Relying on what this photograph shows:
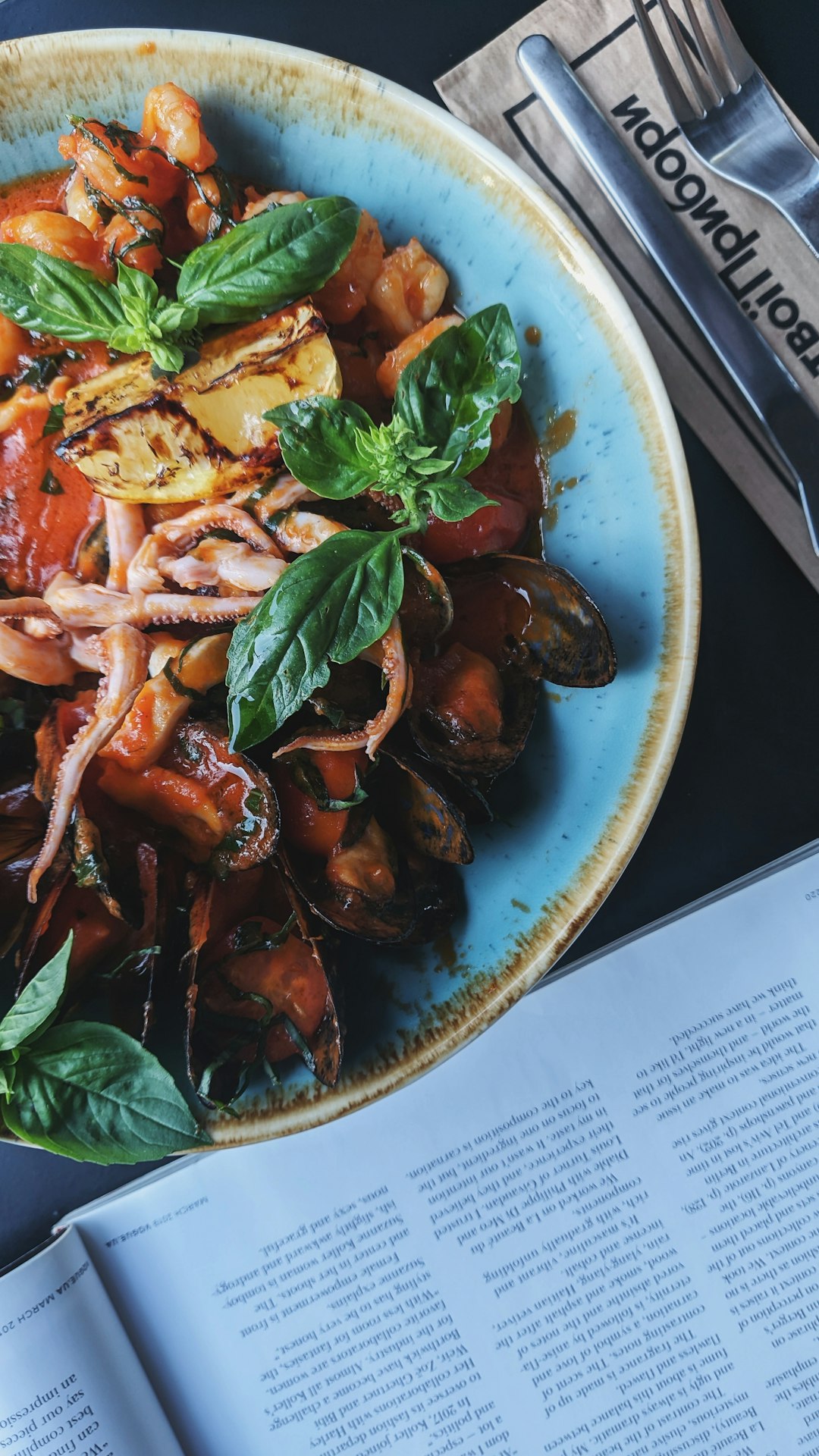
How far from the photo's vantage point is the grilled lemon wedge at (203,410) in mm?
1484

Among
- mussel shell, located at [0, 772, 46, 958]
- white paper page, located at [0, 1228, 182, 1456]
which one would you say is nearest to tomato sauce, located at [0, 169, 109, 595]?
mussel shell, located at [0, 772, 46, 958]

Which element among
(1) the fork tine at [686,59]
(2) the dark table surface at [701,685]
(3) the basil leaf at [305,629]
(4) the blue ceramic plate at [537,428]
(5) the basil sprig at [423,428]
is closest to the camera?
(3) the basil leaf at [305,629]

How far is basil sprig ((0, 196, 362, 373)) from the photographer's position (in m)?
1.42

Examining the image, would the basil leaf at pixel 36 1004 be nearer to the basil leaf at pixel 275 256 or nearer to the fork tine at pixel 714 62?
the basil leaf at pixel 275 256

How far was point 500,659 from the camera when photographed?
1.57 m

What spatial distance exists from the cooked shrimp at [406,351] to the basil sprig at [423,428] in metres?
0.11

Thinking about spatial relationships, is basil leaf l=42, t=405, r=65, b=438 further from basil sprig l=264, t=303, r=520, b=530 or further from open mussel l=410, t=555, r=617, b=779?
open mussel l=410, t=555, r=617, b=779

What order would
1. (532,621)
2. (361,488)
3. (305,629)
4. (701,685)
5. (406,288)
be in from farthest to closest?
(701,685)
(406,288)
(532,621)
(361,488)
(305,629)

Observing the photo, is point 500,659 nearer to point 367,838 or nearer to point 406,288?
point 367,838

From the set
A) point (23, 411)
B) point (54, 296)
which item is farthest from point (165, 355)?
point (23, 411)

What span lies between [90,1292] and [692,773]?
1.63 meters

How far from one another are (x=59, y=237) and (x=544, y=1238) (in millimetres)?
2096

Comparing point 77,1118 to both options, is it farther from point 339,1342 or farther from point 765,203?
point 765,203

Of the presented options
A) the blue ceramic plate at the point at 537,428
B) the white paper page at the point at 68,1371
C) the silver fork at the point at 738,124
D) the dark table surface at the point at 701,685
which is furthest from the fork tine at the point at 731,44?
the white paper page at the point at 68,1371
